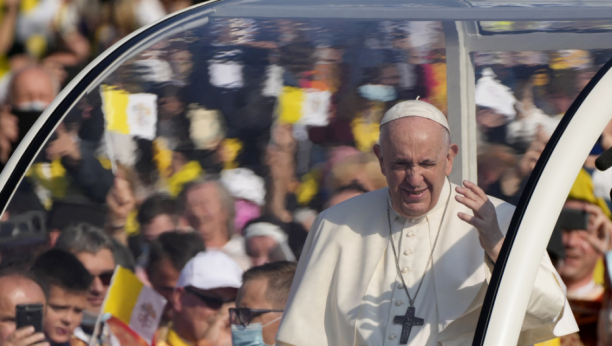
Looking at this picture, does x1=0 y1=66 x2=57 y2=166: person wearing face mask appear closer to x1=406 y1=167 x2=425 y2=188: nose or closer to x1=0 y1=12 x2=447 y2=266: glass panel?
x1=0 y1=12 x2=447 y2=266: glass panel

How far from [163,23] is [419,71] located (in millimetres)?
1043

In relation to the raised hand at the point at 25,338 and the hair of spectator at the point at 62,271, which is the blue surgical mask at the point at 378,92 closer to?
the hair of spectator at the point at 62,271

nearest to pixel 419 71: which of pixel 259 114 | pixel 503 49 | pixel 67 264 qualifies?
pixel 503 49

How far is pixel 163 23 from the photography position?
3016mm

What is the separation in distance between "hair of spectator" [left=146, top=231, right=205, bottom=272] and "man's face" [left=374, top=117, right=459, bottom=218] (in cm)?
138

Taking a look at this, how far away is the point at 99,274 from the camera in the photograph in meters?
3.43

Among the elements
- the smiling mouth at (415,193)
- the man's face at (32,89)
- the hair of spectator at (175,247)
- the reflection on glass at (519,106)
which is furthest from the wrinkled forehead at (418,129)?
the man's face at (32,89)

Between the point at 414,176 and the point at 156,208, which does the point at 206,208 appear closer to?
the point at 156,208

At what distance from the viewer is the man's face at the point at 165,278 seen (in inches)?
139

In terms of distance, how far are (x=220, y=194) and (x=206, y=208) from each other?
0.30 ft

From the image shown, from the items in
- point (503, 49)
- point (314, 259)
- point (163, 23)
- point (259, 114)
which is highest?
point (163, 23)

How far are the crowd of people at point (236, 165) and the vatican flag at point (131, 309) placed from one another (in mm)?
41

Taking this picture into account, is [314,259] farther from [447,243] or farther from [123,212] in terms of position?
[123,212]

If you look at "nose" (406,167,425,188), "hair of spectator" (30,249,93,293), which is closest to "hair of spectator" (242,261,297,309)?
"hair of spectator" (30,249,93,293)
